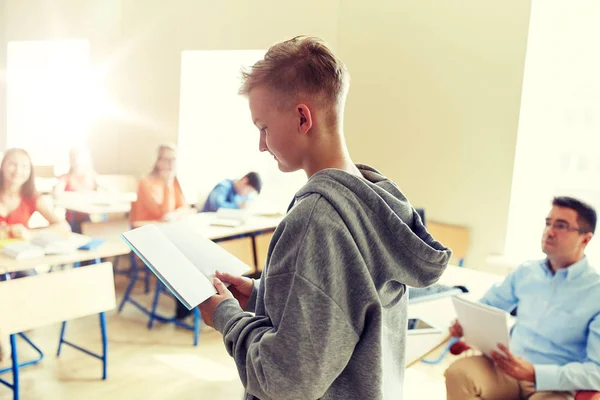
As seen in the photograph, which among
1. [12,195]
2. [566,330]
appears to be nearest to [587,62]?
[566,330]

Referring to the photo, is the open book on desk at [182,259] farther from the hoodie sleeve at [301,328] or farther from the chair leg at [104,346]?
the chair leg at [104,346]

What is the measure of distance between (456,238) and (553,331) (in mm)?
2035

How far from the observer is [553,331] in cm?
199

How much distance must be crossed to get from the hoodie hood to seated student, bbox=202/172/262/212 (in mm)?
3856

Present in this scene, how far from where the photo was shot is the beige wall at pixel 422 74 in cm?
387

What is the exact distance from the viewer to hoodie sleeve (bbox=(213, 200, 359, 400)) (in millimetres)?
726

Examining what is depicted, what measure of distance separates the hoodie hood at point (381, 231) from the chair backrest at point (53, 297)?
7.05 feet

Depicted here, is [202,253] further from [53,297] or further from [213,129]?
[213,129]

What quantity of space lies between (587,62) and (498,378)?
8.16 ft

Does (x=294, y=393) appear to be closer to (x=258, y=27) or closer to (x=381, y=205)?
(x=381, y=205)

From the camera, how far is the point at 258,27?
5.00 metres

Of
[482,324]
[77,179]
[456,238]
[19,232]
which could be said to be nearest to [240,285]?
[482,324]

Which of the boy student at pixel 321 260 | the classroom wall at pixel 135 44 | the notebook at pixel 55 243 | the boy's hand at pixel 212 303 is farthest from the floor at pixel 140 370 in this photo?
the classroom wall at pixel 135 44

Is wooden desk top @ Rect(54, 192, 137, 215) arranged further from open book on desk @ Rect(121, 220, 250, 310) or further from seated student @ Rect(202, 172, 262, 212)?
open book on desk @ Rect(121, 220, 250, 310)
